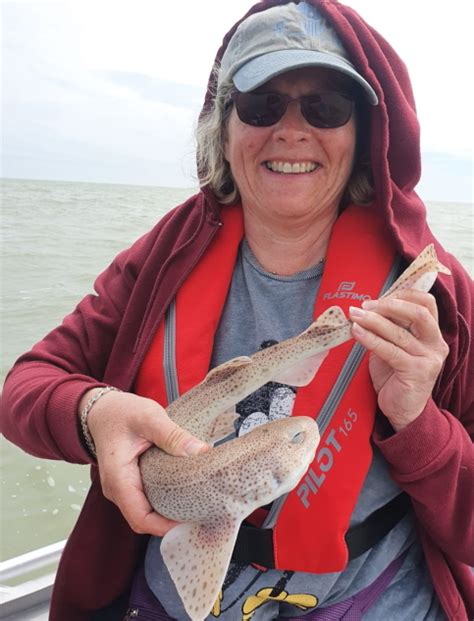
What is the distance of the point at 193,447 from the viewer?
1645 mm

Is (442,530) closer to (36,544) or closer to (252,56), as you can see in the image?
(252,56)

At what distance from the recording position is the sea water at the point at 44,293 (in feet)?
16.5

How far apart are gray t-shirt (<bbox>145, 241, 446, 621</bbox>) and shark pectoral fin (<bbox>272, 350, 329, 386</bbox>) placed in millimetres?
379

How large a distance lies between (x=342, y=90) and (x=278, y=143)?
0.98ft

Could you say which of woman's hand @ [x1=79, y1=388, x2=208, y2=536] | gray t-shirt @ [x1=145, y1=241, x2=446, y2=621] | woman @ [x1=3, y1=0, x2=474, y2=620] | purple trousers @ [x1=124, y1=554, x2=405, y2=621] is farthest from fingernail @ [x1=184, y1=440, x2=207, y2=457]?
purple trousers @ [x1=124, y1=554, x2=405, y2=621]

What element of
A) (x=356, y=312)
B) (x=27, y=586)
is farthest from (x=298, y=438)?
(x=27, y=586)

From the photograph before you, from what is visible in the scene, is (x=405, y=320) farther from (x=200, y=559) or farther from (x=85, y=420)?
(x=85, y=420)

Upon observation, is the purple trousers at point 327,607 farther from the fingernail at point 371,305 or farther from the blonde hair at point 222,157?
the blonde hair at point 222,157

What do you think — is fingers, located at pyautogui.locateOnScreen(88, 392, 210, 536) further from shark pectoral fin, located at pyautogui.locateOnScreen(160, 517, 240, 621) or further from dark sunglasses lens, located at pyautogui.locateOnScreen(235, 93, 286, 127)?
dark sunglasses lens, located at pyautogui.locateOnScreen(235, 93, 286, 127)

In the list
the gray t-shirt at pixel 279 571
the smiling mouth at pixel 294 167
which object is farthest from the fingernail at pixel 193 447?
the smiling mouth at pixel 294 167

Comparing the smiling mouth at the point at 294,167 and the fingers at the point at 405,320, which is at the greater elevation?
the smiling mouth at the point at 294,167

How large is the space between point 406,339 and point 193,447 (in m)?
0.70

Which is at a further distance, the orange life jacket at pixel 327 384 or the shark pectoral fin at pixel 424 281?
the orange life jacket at pixel 327 384

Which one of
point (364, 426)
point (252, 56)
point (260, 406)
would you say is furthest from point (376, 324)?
point (252, 56)
